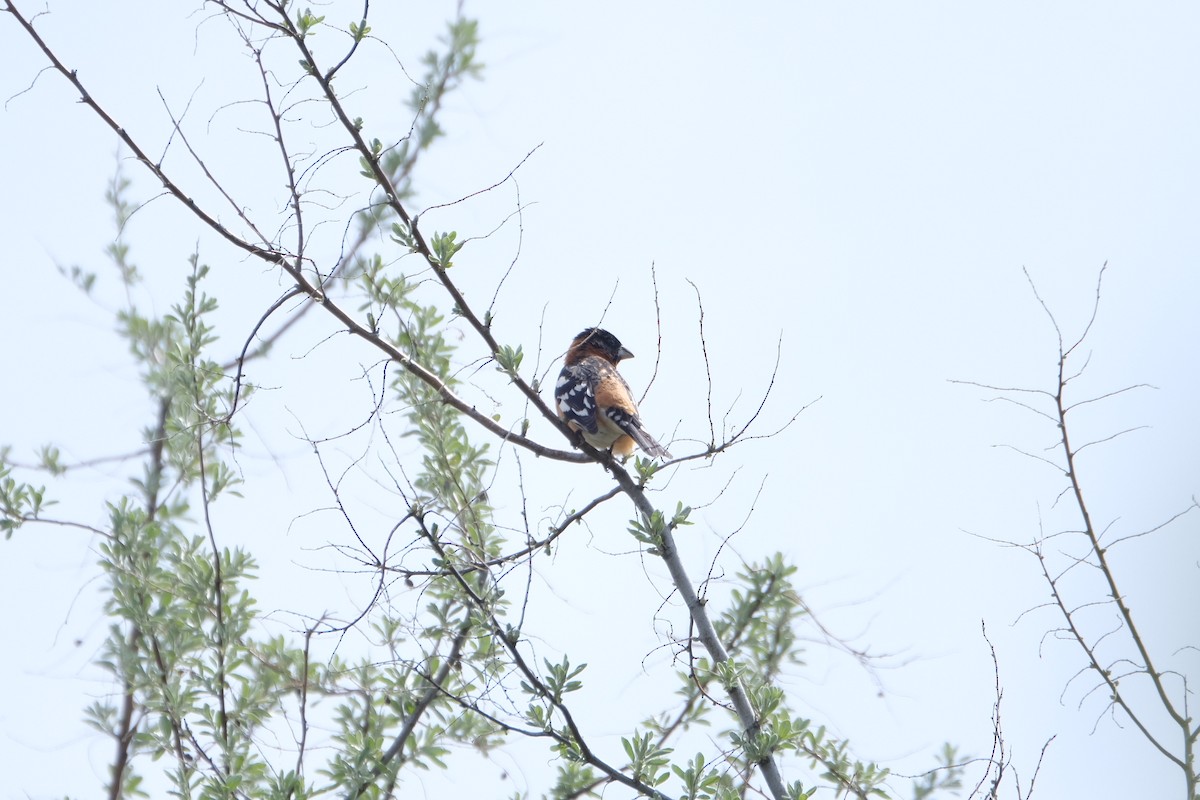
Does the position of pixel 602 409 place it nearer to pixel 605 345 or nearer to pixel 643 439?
pixel 643 439

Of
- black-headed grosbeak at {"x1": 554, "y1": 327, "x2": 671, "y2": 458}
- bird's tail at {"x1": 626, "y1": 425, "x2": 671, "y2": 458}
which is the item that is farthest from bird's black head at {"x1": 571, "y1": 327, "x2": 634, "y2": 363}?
bird's tail at {"x1": 626, "y1": 425, "x2": 671, "y2": 458}

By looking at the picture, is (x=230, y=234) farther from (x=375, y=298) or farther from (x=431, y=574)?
(x=431, y=574)

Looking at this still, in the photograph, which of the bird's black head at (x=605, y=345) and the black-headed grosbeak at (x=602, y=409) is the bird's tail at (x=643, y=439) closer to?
the black-headed grosbeak at (x=602, y=409)

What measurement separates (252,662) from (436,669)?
0.88 meters

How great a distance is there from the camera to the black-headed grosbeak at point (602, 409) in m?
6.42

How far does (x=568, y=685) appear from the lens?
4.12 meters

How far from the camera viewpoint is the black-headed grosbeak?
6.42m

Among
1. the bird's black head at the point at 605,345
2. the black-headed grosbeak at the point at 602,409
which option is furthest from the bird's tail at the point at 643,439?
the bird's black head at the point at 605,345

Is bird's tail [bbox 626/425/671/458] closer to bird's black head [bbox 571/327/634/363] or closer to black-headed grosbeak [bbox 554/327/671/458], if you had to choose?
black-headed grosbeak [bbox 554/327/671/458]

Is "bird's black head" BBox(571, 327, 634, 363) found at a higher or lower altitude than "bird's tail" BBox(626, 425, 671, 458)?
higher

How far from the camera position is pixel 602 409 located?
648 centimetres

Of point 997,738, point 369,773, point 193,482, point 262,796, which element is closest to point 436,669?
point 369,773

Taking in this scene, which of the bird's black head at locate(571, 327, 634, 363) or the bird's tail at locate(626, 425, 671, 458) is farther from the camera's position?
the bird's black head at locate(571, 327, 634, 363)

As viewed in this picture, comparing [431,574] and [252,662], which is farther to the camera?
[252,662]
